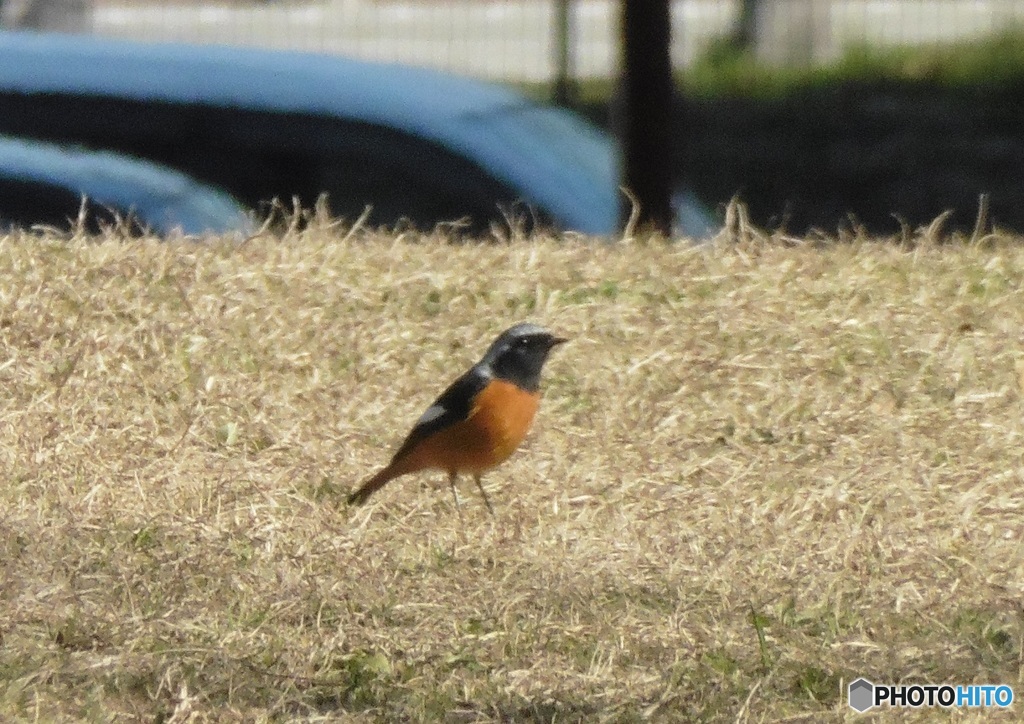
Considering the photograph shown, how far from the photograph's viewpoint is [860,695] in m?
4.29

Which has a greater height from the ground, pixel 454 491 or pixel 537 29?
pixel 454 491

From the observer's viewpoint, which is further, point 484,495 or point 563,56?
point 563,56

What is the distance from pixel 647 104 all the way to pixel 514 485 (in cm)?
429

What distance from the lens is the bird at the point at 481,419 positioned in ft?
18.4

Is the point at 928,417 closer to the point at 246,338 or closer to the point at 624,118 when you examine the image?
the point at 246,338

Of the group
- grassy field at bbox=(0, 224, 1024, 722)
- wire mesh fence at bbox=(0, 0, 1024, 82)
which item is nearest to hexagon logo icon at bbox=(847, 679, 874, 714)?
grassy field at bbox=(0, 224, 1024, 722)

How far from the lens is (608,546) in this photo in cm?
525

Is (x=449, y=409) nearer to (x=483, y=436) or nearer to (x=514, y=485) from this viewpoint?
(x=483, y=436)

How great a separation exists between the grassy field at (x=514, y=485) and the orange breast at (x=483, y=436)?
18 centimetres

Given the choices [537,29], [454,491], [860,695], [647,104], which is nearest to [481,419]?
[454,491]

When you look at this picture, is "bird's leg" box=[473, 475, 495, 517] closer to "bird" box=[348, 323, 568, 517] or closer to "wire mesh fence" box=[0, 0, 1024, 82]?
"bird" box=[348, 323, 568, 517]

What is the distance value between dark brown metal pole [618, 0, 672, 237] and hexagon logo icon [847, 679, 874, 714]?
5.50m

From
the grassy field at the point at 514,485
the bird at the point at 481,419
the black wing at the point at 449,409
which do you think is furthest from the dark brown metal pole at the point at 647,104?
the black wing at the point at 449,409

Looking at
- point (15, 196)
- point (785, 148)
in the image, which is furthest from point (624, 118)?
point (785, 148)
